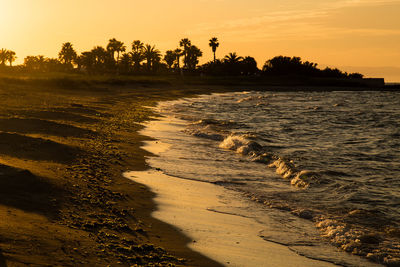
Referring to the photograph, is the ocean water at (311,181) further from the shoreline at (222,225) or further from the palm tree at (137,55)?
the palm tree at (137,55)

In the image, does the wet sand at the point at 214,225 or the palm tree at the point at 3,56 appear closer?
the wet sand at the point at 214,225

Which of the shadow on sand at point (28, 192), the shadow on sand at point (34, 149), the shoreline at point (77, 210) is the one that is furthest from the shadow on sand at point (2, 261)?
the shadow on sand at point (34, 149)

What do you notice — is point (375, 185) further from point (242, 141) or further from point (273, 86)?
point (273, 86)

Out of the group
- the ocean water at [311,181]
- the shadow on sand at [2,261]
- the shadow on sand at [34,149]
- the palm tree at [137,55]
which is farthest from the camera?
the palm tree at [137,55]

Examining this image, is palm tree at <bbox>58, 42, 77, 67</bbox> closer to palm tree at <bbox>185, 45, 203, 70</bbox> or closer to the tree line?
the tree line

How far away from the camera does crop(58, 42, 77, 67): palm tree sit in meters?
148

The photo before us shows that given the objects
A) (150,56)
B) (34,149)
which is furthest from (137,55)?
(34,149)

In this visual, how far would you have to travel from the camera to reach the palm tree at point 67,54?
148m

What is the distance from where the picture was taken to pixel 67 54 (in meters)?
148

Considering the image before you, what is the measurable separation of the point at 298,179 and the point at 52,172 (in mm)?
6745

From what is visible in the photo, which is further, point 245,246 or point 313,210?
point 313,210

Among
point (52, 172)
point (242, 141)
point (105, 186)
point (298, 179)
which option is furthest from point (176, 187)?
point (242, 141)

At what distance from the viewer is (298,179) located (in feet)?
41.2

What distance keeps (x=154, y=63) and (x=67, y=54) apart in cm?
3153
